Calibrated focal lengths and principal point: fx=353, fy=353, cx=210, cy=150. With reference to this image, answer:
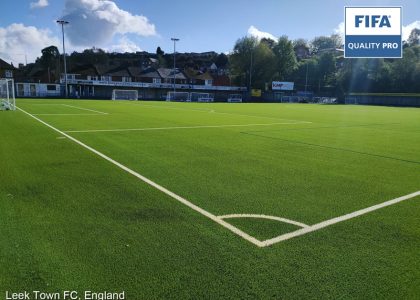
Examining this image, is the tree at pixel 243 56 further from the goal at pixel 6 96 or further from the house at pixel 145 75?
the goal at pixel 6 96

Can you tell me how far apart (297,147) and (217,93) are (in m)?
84.4

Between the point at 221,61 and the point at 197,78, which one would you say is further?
the point at 221,61

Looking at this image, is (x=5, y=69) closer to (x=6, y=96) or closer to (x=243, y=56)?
(x=6, y=96)

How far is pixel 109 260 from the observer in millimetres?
3689

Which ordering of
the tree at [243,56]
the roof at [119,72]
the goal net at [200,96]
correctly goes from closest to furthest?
the goal net at [200,96], the roof at [119,72], the tree at [243,56]

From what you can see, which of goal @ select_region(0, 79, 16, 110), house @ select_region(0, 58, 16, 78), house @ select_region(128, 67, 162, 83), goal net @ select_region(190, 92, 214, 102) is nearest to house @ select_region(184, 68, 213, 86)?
house @ select_region(128, 67, 162, 83)

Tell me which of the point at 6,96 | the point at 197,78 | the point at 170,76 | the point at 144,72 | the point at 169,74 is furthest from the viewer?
the point at 197,78

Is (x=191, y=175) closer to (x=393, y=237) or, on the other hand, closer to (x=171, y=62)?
(x=393, y=237)

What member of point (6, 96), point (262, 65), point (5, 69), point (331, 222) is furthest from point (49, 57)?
point (331, 222)

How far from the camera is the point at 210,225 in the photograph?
4.66 meters

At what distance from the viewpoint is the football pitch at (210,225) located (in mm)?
3354

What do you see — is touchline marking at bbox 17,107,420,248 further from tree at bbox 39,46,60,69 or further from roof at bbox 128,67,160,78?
tree at bbox 39,46,60,69

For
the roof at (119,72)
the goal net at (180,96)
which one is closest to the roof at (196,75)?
the roof at (119,72)

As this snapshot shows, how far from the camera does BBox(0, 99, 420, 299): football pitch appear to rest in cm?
335
